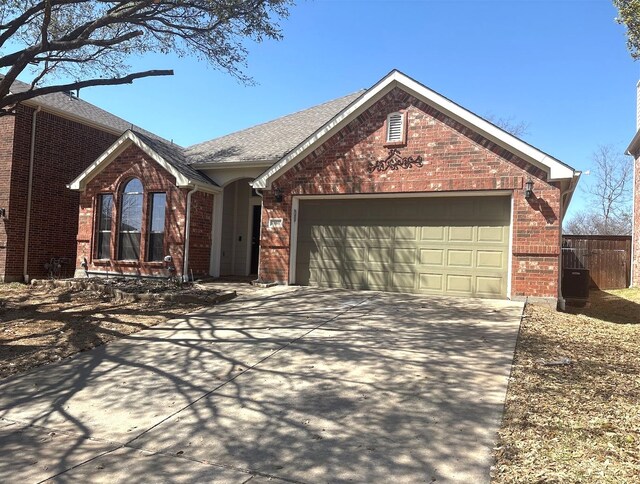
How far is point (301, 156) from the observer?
37.3 feet

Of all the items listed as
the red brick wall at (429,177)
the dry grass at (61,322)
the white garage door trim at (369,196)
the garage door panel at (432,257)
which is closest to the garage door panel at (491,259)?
the white garage door trim at (369,196)

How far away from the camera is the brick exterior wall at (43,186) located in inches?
549

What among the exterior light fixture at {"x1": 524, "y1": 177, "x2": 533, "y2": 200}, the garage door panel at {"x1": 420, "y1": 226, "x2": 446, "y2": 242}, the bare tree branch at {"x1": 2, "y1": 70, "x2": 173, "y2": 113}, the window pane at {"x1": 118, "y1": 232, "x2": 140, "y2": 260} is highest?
the bare tree branch at {"x1": 2, "y1": 70, "x2": 173, "y2": 113}

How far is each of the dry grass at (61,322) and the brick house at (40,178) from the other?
3.79m

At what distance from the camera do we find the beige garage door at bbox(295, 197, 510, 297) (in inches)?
384

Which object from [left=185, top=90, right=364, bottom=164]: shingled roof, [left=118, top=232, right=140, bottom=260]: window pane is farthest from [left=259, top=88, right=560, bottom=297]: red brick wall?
[left=118, top=232, right=140, bottom=260]: window pane

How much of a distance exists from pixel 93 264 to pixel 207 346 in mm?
8590

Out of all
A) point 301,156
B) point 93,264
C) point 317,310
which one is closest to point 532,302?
point 317,310

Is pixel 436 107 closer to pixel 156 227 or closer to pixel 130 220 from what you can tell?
pixel 156 227

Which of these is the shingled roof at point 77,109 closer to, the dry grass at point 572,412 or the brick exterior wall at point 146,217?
the brick exterior wall at point 146,217

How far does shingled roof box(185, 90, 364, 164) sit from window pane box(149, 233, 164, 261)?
262 centimetres

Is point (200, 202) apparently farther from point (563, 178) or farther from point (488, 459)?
point (488, 459)

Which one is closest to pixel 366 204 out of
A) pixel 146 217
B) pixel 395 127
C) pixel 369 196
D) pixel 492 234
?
pixel 369 196

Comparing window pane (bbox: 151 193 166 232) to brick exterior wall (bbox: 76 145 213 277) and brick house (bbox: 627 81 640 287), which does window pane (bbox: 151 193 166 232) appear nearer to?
brick exterior wall (bbox: 76 145 213 277)
